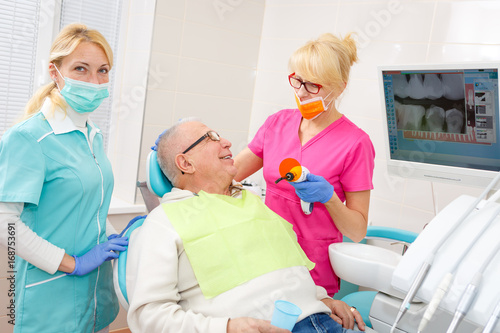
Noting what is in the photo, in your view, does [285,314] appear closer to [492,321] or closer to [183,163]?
[492,321]

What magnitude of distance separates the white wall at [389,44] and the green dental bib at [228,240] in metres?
0.83

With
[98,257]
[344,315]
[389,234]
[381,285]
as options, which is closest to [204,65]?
[389,234]

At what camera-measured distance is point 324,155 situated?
1663mm

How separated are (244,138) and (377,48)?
1.09 meters

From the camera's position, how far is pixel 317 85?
63.5 inches

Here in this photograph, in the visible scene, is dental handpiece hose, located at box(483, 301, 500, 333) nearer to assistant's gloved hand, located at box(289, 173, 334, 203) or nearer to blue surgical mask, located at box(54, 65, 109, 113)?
assistant's gloved hand, located at box(289, 173, 334, 203)

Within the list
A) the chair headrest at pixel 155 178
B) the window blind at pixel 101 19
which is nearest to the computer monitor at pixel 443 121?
the chair headrest at pixel 155 178

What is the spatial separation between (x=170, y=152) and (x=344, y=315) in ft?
2.67

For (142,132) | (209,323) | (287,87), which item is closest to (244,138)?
(287,87)

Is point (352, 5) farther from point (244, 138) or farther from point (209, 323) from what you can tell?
point (209, 323)

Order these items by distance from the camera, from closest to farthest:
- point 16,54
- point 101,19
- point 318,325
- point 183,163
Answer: point 318,325 → point 183,163 → point 16,54 → point 101,19

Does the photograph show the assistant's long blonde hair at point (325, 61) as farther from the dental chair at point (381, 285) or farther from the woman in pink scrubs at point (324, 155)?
the dental chair at point (381, 285)

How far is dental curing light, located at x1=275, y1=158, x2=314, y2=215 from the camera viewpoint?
142cm

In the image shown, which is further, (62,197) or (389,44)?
(389,44)
